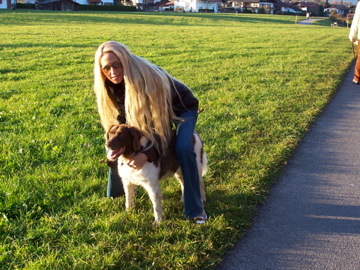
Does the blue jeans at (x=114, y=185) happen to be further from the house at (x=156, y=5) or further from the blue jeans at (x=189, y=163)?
the house at (x=156, y=5)

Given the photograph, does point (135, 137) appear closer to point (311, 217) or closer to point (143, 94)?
point (143, 94)

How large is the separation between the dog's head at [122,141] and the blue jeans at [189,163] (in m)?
0.47

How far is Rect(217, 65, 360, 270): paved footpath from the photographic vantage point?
117 inches

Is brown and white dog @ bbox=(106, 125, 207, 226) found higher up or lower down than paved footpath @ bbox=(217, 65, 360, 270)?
higher up

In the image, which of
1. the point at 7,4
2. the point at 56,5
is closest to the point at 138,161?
the point at 7,4

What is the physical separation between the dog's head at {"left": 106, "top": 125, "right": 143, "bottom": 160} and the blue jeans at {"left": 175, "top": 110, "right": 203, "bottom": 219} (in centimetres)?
47

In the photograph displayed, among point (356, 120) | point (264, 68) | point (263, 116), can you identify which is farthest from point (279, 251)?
point (264, 68)

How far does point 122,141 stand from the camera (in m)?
2.90

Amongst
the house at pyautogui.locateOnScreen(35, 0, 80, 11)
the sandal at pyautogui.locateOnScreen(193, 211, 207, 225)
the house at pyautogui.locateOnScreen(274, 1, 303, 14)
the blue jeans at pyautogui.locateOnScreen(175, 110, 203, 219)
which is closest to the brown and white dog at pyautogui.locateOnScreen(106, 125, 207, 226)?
the blue jeans at pyautogui.locateOnScreen(175, 110, 203, 219)

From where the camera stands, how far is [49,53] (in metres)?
14.1

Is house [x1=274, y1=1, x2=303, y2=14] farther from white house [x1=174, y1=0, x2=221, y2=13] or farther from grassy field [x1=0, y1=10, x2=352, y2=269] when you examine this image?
grassy field [x1=0, y1=10, x2=352, y2=269]

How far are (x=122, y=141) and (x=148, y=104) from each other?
0.49 m

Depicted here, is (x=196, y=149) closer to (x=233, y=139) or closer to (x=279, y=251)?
(x=279, y=251)

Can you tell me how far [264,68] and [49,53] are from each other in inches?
320
